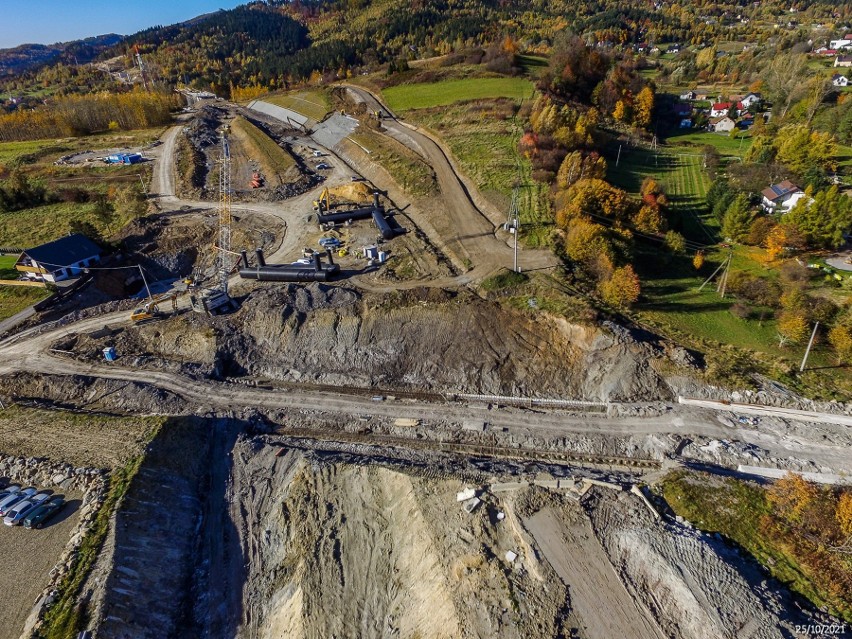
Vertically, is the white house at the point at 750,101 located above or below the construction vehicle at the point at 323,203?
above

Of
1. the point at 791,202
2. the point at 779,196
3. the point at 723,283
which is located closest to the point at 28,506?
the point at 723,283

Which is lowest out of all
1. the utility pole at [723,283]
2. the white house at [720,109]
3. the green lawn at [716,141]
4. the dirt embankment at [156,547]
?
the dirt embankment at [156,547]

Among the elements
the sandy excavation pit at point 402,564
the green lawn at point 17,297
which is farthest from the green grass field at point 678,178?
the green lawn at point 17,297

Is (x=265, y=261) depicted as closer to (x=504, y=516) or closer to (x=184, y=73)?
(x=504, y=516)

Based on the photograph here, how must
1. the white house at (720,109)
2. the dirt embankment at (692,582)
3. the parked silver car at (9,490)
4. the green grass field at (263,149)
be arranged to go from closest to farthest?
the dirt embankment at (692,582) < the parked silver car at (9,490) < the green grass field at (263,149) < the white house at (720,109)

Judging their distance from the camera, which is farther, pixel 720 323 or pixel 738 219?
pixel 738 219

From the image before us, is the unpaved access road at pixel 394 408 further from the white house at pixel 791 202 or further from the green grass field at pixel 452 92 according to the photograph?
the green grass field at pixel 452 92

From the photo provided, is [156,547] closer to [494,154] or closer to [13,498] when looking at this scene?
[13,498]
